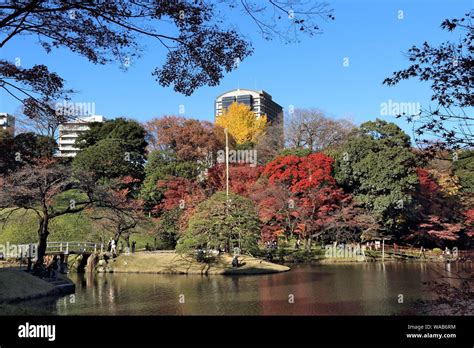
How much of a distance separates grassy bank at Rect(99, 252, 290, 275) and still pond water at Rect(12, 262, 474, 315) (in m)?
0.84

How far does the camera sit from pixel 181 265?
20.1 m

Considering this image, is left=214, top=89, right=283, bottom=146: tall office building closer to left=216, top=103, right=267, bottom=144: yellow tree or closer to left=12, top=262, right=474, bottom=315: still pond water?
left=216, top=103, right=267, bottom=144: yellow tree

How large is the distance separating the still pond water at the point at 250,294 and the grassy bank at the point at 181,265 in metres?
0.84

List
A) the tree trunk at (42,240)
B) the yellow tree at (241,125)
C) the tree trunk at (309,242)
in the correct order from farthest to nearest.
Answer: the yellow tree at (241,125)
the tree trunk at (309,242)
the tree trunk at (42,240)

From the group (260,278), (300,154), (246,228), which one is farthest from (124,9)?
(300,154)

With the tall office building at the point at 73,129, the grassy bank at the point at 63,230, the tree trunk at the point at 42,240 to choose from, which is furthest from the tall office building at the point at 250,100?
the tree trunk at the point at 42,240

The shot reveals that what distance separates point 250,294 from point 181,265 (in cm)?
747

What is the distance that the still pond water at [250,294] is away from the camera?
10742 mm

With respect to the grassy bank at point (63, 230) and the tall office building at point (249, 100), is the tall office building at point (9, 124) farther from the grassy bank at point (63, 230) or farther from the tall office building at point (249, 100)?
the tall office building at point (249, 100)

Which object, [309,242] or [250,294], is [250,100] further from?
[250,294]

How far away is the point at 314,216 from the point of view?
25.8 m

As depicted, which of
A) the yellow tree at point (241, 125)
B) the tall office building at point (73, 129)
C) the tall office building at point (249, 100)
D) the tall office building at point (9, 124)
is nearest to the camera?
the tall office building at point (73, 129)

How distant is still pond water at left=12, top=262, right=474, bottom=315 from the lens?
1074cm
